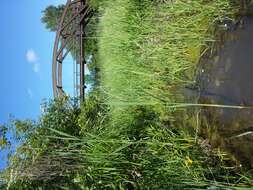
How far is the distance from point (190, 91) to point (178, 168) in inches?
29.8

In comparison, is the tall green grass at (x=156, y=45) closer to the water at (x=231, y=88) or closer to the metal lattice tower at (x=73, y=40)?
the water at (x=231, y=88)

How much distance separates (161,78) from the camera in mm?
4188

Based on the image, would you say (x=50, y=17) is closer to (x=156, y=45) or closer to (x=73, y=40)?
(x=73, y=40)

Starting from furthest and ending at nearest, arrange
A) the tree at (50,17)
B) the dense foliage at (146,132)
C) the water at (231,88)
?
the tree at (50,17) → the dense foliage at (146,132) → the water at (231,88)

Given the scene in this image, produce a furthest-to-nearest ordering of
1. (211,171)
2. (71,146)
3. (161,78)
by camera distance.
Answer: (161,78) < (71,146) < (211,171)

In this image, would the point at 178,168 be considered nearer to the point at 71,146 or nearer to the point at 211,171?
the point at 211,171

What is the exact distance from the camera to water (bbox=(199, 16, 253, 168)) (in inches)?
112

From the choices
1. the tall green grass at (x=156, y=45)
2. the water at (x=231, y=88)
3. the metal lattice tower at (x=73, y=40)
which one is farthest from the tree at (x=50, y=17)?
the water at (x=231, y=88)

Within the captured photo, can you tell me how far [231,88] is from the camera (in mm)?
3012

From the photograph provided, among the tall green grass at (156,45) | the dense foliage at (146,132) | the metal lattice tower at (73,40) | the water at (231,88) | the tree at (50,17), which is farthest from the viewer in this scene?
the tree at (50,17)

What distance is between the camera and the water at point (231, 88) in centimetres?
285

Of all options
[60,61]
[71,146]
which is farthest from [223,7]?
[60,61]

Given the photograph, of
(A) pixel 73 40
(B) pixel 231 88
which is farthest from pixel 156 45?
(A) pixel 73 40

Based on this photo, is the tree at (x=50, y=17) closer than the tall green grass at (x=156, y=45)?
No
